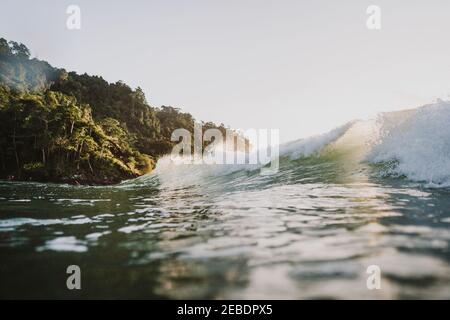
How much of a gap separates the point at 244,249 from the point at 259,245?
0.89 feet

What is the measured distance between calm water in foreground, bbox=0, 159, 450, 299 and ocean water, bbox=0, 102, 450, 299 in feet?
0.05

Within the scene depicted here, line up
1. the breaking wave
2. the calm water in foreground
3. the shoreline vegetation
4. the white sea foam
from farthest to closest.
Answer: the shoreline vegetation
the breaking wave
the white sea foam
the calm water in foreground

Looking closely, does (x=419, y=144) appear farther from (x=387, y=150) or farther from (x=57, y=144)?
(x=57, y=144)

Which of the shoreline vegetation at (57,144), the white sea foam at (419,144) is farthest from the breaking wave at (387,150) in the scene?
the shoreline vegetation at (57,144)

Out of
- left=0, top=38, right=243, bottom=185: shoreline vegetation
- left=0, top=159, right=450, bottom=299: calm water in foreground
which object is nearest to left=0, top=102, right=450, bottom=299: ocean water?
left=0, top=159, right=450, bottom=299: calm water in foreground

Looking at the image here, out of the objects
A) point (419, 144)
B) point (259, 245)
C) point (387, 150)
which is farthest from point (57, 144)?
point (259, 245)

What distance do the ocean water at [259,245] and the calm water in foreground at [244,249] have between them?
0.05ft

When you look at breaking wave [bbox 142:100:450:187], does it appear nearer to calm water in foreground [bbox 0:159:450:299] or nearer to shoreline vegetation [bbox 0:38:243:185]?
calm water in foreground [bbox 0:159:450:299]

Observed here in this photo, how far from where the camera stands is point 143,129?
75000 mm

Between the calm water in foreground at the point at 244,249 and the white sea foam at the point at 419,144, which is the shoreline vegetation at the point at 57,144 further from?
the calm water in foreground at the point at 244,249

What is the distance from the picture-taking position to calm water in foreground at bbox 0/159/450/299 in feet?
11.6

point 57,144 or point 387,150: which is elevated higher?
point 57,144

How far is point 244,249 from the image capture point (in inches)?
192

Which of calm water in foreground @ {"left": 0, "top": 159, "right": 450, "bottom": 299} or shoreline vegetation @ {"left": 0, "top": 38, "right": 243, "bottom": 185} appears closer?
calm water in foreground @ {"left": 0, "top": 159, "right": 450, "bottom": 299}
